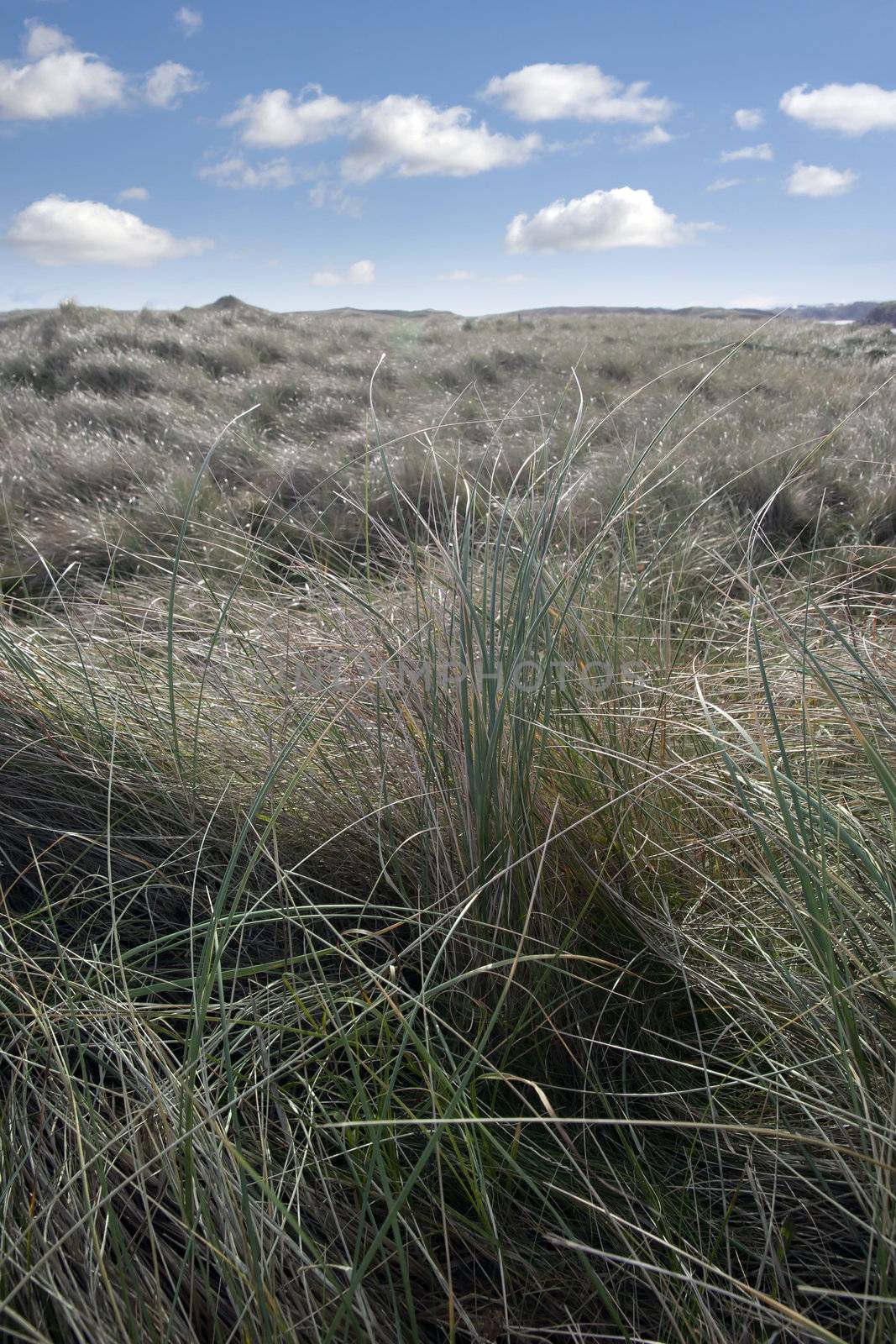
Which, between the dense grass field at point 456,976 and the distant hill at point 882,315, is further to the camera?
the distant hill at point 882,315

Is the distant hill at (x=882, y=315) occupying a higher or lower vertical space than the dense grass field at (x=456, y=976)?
higher

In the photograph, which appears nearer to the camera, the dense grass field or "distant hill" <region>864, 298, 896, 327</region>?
the dense grass field

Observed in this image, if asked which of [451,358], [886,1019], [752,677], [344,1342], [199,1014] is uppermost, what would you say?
[451,358]

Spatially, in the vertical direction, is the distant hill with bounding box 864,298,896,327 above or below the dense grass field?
above

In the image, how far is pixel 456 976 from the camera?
1149mm

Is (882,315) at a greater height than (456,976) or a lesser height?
greater

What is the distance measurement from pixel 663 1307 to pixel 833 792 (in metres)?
0.82

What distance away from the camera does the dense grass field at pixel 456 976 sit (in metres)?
0.88

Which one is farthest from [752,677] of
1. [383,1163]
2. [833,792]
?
[383,1163]

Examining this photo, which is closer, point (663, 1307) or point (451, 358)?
point (663, 1307)

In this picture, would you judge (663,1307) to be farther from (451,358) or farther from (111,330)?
(111,330)

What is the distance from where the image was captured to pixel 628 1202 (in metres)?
0.94

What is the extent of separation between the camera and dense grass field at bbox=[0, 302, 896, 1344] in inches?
34.7

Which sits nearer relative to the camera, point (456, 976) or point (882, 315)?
point (456, 976)
